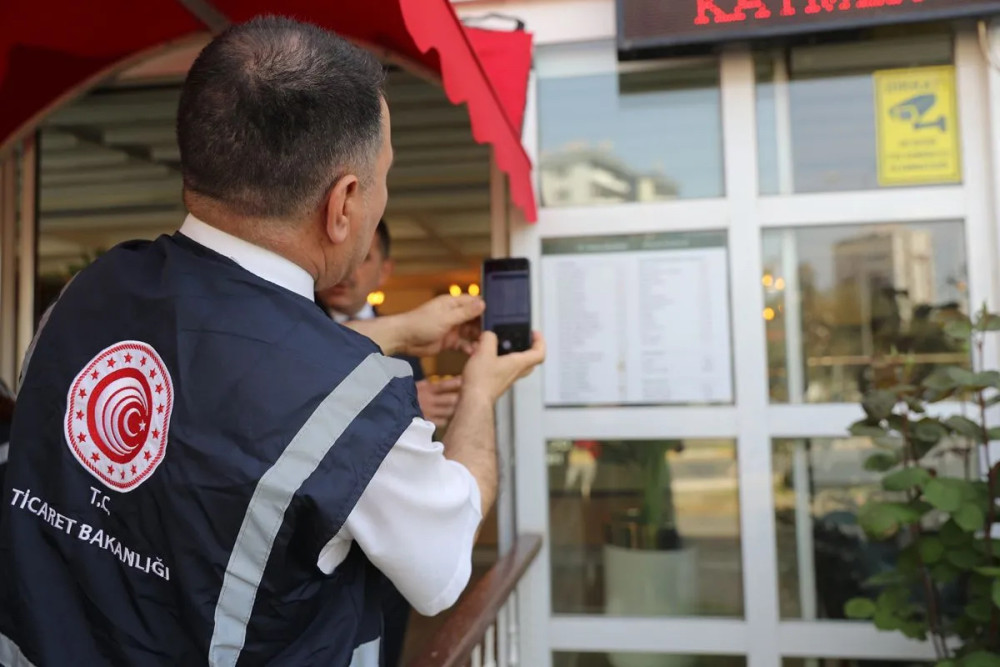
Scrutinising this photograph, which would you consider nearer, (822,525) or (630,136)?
(822,525)

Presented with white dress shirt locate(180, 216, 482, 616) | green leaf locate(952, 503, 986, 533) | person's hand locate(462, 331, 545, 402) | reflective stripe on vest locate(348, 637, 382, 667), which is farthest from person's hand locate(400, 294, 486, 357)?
green leaf locate(952, 503, 986, 533)

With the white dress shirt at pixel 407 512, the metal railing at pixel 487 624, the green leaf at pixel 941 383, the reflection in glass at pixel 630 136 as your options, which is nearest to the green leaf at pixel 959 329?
the green leaf at pixel 941 383

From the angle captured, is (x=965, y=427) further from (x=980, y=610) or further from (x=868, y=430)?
(x=980, y=610)

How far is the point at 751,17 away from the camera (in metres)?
2.36

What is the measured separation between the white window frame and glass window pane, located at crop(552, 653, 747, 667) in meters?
0.04

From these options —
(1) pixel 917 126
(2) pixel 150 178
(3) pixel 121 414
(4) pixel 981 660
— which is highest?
(2) pixel 150 178

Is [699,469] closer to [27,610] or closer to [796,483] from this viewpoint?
[796,483]

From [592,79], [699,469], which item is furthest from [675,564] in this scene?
[592,79]

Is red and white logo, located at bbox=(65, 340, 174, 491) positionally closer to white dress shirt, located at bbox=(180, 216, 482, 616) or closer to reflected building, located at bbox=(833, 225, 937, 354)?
white dress shirt, located at bbox=(180, 216, 482, 616)

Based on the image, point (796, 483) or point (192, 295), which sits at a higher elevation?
point (192, 295)

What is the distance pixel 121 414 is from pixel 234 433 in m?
0.15

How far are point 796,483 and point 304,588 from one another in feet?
6.42

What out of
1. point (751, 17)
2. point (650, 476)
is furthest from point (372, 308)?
point (751, 17)

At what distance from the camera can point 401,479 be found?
37.4 inches
